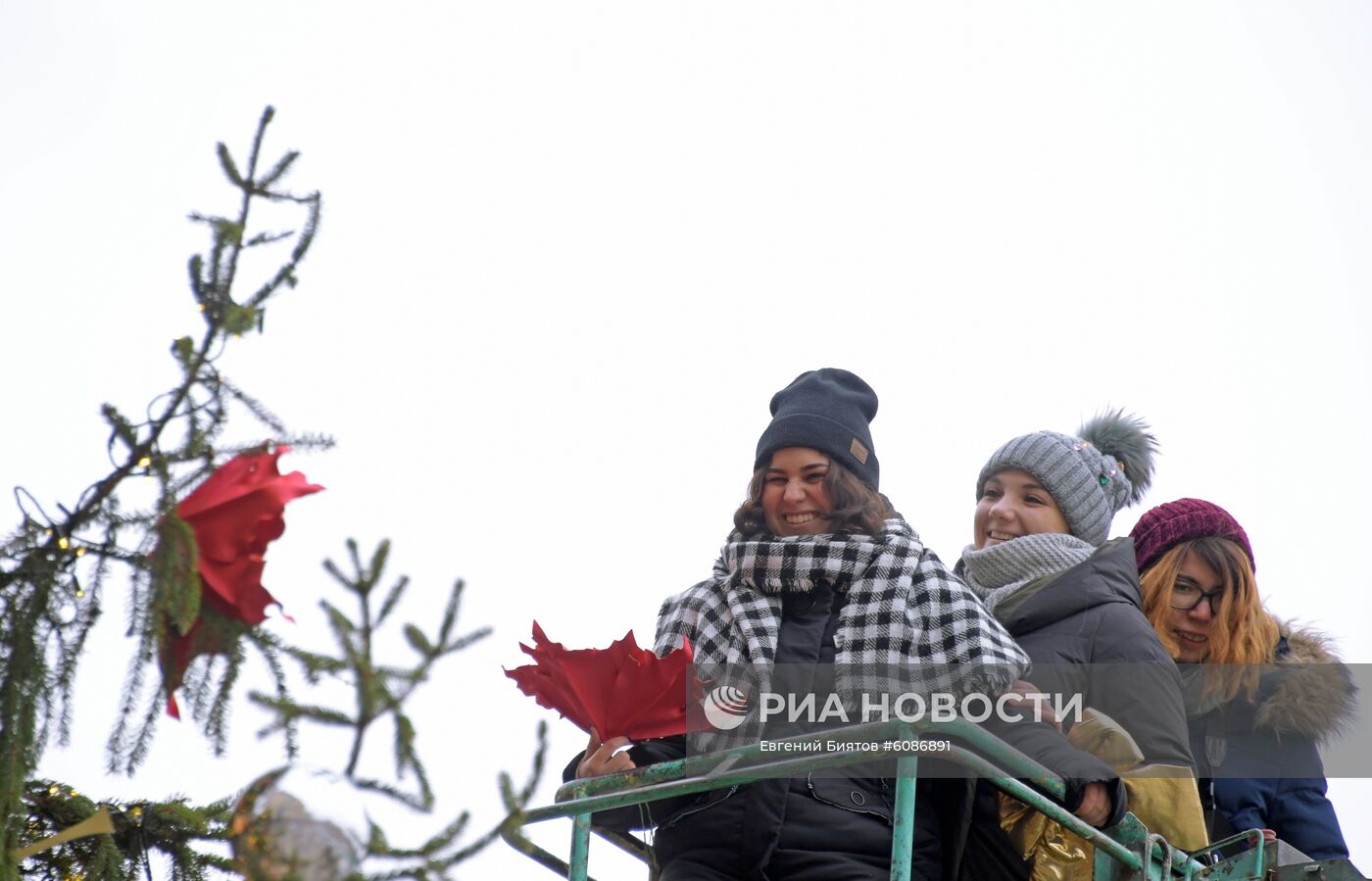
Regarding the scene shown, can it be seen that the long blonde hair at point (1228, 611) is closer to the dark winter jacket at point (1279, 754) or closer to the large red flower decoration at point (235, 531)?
the dark winter jacket at point (1279, 754)

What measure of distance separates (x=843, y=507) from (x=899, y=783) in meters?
1.09

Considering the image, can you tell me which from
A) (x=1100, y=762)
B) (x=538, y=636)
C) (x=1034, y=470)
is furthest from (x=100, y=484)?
(x=1034, y=470)

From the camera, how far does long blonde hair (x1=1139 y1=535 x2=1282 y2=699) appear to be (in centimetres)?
464

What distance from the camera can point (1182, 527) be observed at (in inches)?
191

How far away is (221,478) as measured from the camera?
2.19 meters

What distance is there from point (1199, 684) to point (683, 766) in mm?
1970

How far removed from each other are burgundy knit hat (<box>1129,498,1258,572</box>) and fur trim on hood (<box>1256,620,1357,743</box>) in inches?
13.5

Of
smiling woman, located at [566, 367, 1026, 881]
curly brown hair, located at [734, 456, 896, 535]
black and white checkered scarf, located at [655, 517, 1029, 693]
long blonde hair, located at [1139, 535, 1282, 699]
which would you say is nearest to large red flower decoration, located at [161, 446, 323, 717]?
smiling woman, located at [566, 367, 1026, 881]

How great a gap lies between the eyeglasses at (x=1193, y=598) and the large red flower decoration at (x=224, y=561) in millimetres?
3322

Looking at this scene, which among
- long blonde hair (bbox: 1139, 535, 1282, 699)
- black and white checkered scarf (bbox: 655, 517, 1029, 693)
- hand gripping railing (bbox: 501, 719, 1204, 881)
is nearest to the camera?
hand gripping railing (bbox: 501, 719, 1204, 881)

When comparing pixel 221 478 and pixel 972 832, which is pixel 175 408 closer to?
pixel 221 478

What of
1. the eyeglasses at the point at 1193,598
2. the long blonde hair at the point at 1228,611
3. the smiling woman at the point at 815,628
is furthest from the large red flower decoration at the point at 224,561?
the eyeglasses at the point at 1193,598

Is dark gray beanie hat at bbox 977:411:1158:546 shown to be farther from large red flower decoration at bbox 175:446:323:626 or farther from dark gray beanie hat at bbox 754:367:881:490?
large red flower decoration at bbox 175:446:323:626

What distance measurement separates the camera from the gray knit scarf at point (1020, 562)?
4383mm
